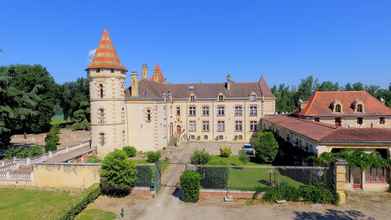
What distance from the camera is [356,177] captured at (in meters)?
16.0

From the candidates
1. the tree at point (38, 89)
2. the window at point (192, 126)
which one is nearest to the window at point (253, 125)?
the window at point (192, 126)

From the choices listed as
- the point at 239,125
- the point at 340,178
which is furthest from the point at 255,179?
the point at 239,125

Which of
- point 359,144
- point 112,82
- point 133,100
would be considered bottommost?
point 359,144

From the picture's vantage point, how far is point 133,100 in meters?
29.3

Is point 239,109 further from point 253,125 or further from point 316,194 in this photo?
point 316,194

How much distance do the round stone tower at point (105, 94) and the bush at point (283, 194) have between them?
1826cm

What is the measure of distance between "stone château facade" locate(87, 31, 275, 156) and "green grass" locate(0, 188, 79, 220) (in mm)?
10224

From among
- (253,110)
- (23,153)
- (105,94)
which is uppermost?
(105,94)

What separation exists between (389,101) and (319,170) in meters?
63.7

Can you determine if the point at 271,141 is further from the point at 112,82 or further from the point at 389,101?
the point at 389,101

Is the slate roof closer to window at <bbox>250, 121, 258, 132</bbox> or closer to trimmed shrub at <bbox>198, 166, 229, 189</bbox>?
window at <bbox>250, 121, 258, 132</bbox>

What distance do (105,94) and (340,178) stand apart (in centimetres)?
2262

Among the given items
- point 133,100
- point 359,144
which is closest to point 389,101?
point 359,144

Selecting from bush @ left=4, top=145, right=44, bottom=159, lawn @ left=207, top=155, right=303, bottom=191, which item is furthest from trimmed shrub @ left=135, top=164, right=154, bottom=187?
bush @ left=4, top=145, right=44, bottom=159
